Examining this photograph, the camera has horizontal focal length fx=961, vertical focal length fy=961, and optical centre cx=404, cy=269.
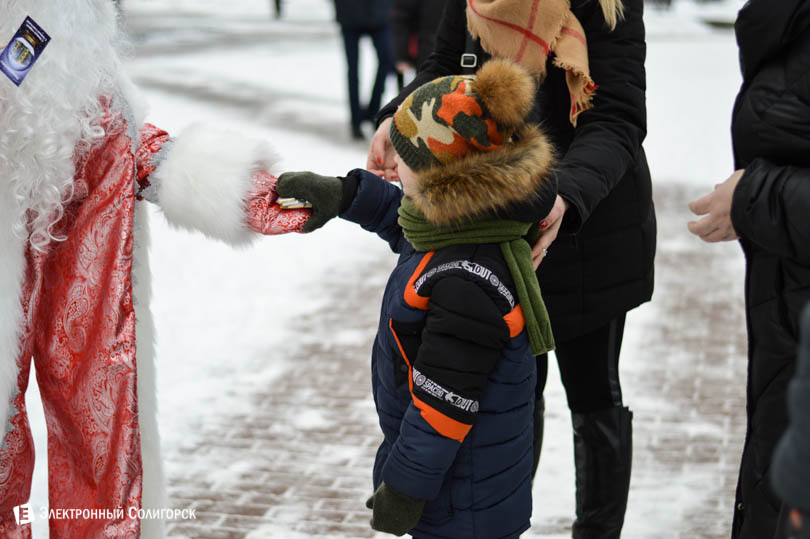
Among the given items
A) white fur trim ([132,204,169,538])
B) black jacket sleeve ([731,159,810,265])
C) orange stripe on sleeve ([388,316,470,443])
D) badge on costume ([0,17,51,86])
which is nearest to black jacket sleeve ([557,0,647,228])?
black jacket sleeve ([731,159,810,265])

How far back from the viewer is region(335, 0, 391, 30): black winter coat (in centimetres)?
926

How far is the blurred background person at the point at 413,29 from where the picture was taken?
755 cm

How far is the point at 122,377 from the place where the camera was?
8.00ft

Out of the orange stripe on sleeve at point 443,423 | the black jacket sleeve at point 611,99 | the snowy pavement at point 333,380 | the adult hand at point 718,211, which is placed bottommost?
the snowy pavement at point 333,380

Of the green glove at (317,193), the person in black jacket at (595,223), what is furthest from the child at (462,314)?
the green glove at (317,193)

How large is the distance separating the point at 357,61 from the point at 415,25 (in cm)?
168

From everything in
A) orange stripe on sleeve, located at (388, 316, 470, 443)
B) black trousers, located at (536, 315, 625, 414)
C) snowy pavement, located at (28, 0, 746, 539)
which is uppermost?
orange stripe on sleeve, located at (388, 316, 470, 443)

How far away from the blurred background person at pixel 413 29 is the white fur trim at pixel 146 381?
17.2ft

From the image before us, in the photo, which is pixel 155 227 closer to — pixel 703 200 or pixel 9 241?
→ pixel 9 241

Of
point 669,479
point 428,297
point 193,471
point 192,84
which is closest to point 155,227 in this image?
point 193,471

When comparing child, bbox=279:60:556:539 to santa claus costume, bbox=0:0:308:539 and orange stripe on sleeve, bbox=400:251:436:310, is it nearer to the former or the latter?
orange stripe on sleeve, bbox=400:251:436:310

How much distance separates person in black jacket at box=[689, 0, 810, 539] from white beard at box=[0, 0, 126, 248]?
4.86ft

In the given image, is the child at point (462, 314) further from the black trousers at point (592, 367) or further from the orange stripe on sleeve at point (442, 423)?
the black trousers at point (592, 367)

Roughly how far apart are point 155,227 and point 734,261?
407cm
